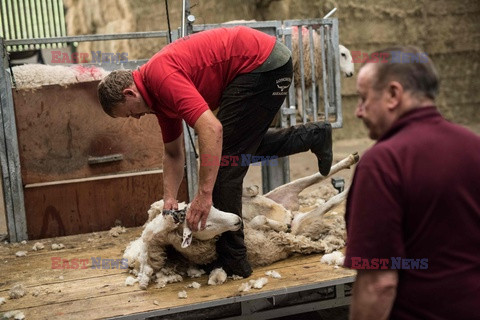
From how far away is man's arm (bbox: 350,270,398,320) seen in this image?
1583 millimetres

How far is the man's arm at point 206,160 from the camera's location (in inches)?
105

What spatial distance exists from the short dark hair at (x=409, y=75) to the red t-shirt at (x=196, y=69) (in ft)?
3.95

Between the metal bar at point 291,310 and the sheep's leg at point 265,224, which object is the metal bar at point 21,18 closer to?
the sheep's leg at point 265,224

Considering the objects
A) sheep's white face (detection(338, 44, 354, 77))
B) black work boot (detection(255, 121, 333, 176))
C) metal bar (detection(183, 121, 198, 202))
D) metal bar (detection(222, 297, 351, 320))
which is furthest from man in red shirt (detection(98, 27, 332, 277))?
sheep's white face (detection(338, 44, 354, 77))

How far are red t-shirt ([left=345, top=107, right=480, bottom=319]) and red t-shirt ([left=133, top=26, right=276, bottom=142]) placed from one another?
1283 mm

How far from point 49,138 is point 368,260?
10.3 ft

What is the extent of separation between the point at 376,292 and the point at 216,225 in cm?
153

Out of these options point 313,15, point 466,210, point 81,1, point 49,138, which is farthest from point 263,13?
point 466,210

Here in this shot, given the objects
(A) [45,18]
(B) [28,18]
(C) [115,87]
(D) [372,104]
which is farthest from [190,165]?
(A) [45,18]

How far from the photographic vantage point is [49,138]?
4160 millimetres

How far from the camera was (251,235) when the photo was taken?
339cm

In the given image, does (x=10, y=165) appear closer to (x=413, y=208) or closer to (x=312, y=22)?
(x=312, y=22)

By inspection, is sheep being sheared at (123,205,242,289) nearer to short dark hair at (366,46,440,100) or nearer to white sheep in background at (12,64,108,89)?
white sheep in background at (12,64,108,89)

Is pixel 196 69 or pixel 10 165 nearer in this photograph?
pixel 196 69
